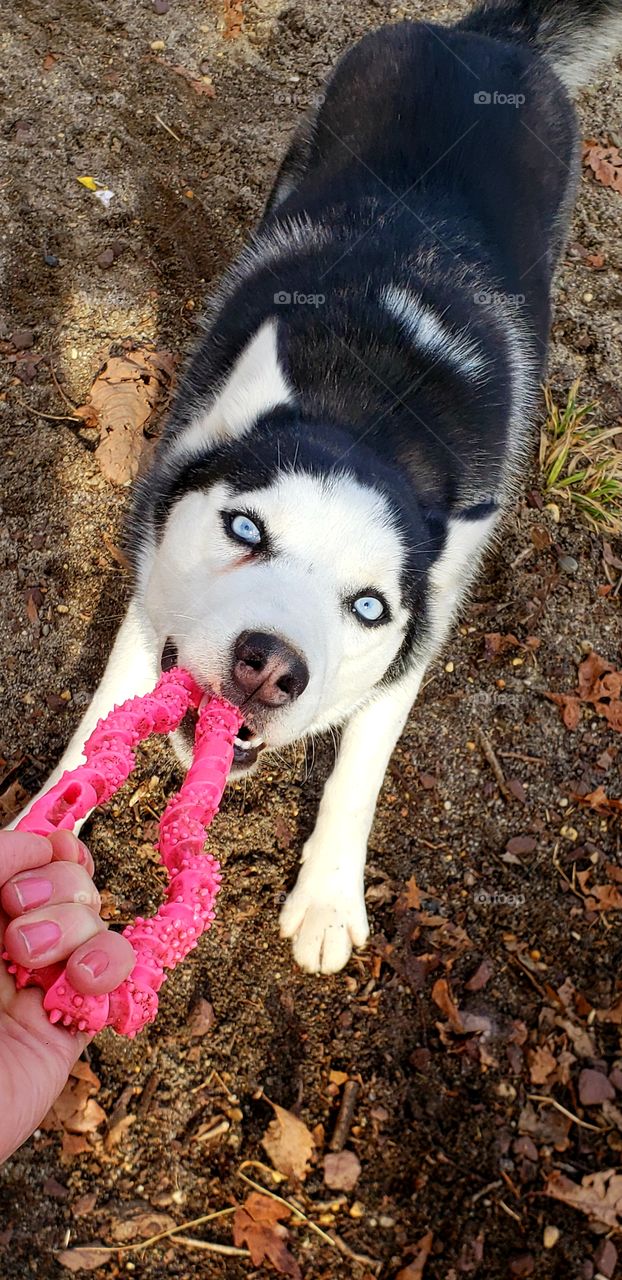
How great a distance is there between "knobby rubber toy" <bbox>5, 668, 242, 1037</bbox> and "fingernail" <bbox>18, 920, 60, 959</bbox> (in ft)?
0.29

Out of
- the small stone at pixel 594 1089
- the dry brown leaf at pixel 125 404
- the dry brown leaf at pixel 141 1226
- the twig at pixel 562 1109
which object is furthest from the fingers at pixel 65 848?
the dry brown leaf at pixel 125 404

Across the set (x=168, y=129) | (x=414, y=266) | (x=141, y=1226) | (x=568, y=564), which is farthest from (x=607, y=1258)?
(x=168, y=129)

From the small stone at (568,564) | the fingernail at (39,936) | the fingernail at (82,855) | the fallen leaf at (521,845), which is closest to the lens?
the fingernail at (39,936)

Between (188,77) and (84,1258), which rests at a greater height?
(188,77)

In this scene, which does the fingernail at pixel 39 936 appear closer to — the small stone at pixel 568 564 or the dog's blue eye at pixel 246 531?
the dog's blue eye at pixel 246 531

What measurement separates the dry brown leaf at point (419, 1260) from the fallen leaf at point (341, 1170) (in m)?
0.25

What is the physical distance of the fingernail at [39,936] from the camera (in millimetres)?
1701

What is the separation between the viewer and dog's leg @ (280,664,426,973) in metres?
3.37

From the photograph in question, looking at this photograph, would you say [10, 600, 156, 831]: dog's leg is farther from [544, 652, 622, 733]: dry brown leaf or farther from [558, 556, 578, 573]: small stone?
[558, 556, 578, 573]: small stone

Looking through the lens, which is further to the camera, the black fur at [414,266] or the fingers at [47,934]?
the black fur at [414,266]

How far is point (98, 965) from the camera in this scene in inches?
67.9

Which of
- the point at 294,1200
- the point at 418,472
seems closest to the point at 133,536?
the point at 418,472

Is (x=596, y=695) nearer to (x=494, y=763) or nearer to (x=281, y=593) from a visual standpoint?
(x=494, y=763)

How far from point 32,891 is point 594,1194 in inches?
92.1
